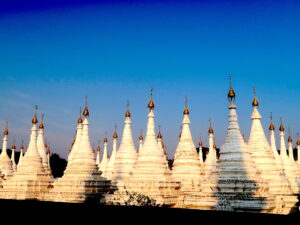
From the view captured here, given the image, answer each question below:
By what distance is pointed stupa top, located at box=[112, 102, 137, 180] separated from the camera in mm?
34312

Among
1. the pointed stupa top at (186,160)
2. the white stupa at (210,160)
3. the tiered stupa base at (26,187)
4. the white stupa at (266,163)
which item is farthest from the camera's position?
the white stupa at (210,160)

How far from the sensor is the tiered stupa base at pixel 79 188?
28984 mm

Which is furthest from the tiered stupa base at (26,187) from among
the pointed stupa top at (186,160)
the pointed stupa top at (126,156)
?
the pointed stupa top at (186,160)

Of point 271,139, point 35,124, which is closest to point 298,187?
point 271,139

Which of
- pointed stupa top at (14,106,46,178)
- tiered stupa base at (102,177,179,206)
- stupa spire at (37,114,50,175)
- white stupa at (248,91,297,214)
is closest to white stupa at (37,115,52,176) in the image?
stupa spire at (37,114,50,175)

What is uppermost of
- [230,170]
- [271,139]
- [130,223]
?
[271,139]

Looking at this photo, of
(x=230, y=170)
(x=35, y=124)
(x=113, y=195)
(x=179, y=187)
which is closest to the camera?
(x=230, y=170)

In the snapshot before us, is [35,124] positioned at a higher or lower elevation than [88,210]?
higher

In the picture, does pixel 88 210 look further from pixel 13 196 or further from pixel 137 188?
pixel 13 196

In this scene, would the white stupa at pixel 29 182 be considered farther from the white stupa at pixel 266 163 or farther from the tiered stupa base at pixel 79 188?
the white stupa at pixel 266 163

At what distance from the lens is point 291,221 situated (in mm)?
10398

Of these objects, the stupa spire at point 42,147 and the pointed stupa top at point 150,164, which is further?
the stupa spire at point 42,147

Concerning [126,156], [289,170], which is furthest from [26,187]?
[289,170]

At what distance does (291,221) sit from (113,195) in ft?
58.0
